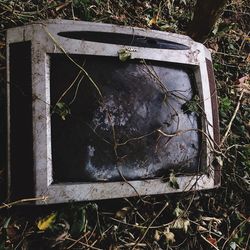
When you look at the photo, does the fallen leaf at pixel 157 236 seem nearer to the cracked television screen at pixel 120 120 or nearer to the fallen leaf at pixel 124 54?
the cracked television screen at pixel 120 120

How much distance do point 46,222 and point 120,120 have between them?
0.78 m

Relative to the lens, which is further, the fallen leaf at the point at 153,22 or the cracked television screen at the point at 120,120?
the fallen leaf at the point at 153,22

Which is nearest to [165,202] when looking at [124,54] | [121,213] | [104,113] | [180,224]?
[180,224]

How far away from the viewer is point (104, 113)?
191 cm

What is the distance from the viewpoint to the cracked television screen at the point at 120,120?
186cm

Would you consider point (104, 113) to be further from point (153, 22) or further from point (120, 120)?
point (153, 22)

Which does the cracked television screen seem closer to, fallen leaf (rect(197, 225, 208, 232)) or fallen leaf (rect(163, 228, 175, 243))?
fallen leaf (rect(163, 228, 175, 243))

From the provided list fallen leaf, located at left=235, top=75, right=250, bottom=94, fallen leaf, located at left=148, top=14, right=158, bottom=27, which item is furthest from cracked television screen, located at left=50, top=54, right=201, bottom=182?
fallen leaf, located at left=235, top=75, right=250, bottom=94

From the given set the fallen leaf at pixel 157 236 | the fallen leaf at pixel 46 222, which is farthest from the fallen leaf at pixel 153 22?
the fallen leaf at pixel 46 222

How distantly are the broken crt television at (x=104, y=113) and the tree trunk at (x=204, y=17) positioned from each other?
62cm

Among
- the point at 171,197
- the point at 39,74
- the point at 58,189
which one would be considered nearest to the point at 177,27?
the point at 171,197

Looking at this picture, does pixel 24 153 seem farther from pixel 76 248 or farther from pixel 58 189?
pixel 76 248

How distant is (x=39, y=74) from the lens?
5.89ft

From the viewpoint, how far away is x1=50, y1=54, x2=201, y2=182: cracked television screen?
186 centimetres
